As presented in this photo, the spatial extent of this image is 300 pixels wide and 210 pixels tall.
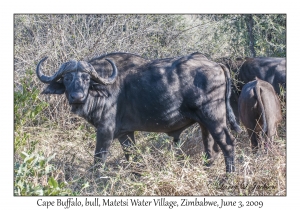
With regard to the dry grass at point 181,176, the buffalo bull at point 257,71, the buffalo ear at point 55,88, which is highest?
the buffalo bull at point 257,71

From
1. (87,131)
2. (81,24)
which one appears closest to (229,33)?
(81,24)

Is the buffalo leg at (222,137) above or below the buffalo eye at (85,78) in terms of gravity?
below

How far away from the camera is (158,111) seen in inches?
240

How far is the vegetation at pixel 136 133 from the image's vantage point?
5.11 metres

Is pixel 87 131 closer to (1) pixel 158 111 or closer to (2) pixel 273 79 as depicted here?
(1) pixel 158 111

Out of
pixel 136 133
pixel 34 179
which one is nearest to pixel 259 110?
pixel 136 133

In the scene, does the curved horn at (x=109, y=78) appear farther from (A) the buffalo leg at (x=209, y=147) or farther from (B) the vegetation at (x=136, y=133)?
(A) the buffalo leg at (x=209, y=147)

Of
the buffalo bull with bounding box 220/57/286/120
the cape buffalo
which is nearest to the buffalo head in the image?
the cape buffalo

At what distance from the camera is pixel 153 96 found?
608cm

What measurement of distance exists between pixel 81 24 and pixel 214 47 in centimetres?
255

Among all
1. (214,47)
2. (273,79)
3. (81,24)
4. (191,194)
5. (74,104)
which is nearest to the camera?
(191,194)

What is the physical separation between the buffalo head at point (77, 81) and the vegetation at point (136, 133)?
32 centimetres

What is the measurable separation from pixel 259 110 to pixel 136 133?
216cm

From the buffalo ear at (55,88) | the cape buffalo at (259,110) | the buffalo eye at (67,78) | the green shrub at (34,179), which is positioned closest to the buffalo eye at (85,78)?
the buffalo eye at (67,78)
